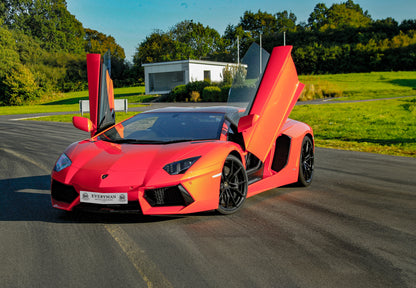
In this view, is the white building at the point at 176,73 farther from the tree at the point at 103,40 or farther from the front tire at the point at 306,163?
the tree at the point at 103,40

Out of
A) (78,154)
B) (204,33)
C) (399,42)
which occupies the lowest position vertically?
(78,154)

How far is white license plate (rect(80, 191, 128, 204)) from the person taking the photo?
4.21m

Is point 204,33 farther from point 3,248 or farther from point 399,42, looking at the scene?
point 3,248

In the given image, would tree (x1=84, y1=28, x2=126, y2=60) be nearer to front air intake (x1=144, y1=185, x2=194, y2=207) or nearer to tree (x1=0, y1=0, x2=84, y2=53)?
tree (x1=0, y1=0, x2=84, y2=53)

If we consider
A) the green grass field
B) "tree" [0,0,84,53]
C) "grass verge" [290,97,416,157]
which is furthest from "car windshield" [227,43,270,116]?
"tree" [0,0,84,53]

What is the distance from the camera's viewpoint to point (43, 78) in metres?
53.3

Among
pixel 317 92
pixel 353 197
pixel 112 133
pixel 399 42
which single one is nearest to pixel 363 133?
pixel 353 197

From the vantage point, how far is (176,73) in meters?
53.8

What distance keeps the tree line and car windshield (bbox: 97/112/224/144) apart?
46.7m

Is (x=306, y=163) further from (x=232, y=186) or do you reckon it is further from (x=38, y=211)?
(x=38, y=211)

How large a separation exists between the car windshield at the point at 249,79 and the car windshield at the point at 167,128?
410mm

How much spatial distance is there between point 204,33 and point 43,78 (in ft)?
154

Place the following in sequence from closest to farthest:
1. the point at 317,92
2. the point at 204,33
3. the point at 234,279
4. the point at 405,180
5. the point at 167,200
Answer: the point at 234,279 → the point at 167,200 → the point at 405,180 → the point at 317,92 → the point at 204,33

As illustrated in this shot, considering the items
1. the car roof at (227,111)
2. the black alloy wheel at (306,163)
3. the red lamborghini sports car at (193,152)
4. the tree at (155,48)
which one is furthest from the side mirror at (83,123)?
the tree at (155,48)
